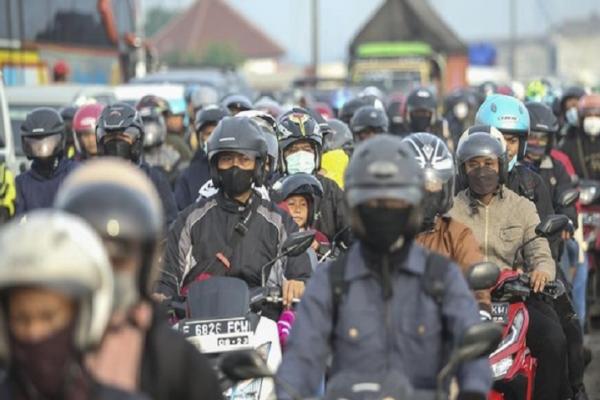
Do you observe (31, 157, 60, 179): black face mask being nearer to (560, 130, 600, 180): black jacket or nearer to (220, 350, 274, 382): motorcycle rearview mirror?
(560, 130, 600, 180): black jacket

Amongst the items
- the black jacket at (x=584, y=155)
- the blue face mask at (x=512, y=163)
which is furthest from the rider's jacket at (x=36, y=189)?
the black jacket at (x=584, y=155)

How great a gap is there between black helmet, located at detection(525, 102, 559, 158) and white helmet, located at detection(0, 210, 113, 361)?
838 cm

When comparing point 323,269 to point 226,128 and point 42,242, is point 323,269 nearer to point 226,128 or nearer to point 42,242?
point 42,242

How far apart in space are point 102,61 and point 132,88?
1077 cm

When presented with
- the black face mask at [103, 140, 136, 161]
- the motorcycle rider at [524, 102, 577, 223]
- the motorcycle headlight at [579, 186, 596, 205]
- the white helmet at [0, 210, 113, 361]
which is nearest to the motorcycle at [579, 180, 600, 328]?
the motorcycle headlight at [579, 186, 596, 205]

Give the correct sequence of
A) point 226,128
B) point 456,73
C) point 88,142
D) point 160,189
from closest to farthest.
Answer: point 226,128 < point 160,189 < point 88,142 < point 456,73

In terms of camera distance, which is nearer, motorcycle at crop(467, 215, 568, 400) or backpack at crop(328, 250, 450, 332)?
backpack at crop(328, 250, 450, 332)

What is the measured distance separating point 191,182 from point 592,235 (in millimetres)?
4808

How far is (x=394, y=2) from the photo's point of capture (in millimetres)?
59688

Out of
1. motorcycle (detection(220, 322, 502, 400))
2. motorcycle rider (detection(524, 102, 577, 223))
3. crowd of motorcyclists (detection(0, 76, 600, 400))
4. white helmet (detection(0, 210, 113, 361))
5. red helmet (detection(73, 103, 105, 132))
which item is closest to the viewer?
white helmet (detection(0, 210, 113, 361))

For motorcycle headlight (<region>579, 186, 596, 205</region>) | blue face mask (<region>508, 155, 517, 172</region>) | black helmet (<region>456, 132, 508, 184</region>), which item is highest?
black helmet (<region>456, 132, 508, 184</region>)

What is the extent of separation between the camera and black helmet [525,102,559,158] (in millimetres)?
13094

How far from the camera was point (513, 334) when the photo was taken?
8875 mm

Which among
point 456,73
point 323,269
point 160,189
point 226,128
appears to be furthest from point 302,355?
point 456,73
